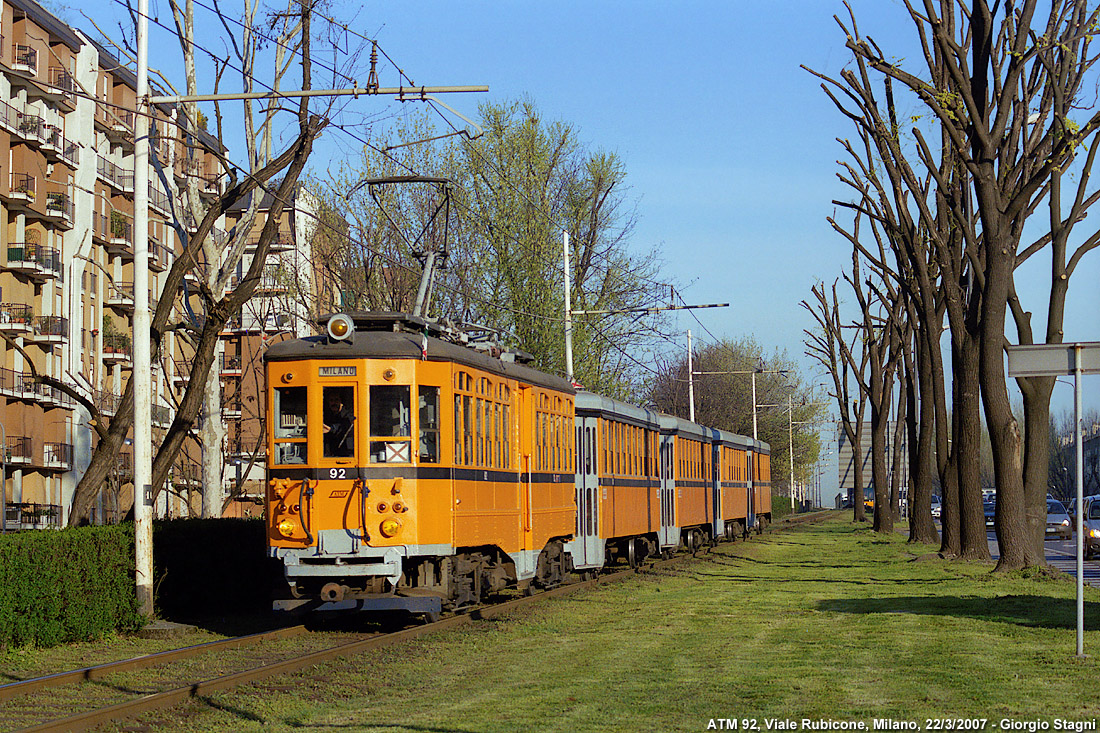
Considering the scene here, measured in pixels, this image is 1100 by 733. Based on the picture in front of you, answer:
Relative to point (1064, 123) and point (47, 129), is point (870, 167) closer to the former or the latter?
point (1064, 123)

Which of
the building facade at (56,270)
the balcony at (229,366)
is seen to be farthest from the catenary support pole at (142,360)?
the balcony at (229,366)

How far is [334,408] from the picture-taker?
1481cm

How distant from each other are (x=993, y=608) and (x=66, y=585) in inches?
408

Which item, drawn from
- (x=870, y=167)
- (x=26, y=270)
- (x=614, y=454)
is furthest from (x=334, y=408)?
(x=26, y=270)

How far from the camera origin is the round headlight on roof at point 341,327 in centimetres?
1478

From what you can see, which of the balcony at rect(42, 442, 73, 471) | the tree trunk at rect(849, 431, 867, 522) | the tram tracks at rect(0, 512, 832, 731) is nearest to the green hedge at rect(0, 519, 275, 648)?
the tram tracks at rect(0, 512, 832, 731)

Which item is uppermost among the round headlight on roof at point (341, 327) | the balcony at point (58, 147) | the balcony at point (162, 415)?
the balcony at point (58, 147)

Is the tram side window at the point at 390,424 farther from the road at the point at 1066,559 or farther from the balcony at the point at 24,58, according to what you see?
the balcony at the point at 24,58

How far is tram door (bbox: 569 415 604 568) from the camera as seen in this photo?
2136cm

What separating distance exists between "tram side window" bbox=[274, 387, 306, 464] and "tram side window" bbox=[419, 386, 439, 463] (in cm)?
126

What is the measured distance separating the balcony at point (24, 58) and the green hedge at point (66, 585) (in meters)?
41.4

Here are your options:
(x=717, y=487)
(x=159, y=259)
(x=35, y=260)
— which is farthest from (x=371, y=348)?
(x=159, y=259)

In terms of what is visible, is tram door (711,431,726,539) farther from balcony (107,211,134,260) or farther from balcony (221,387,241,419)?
balcony (107,211,134,260)

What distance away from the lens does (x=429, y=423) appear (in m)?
14.9
